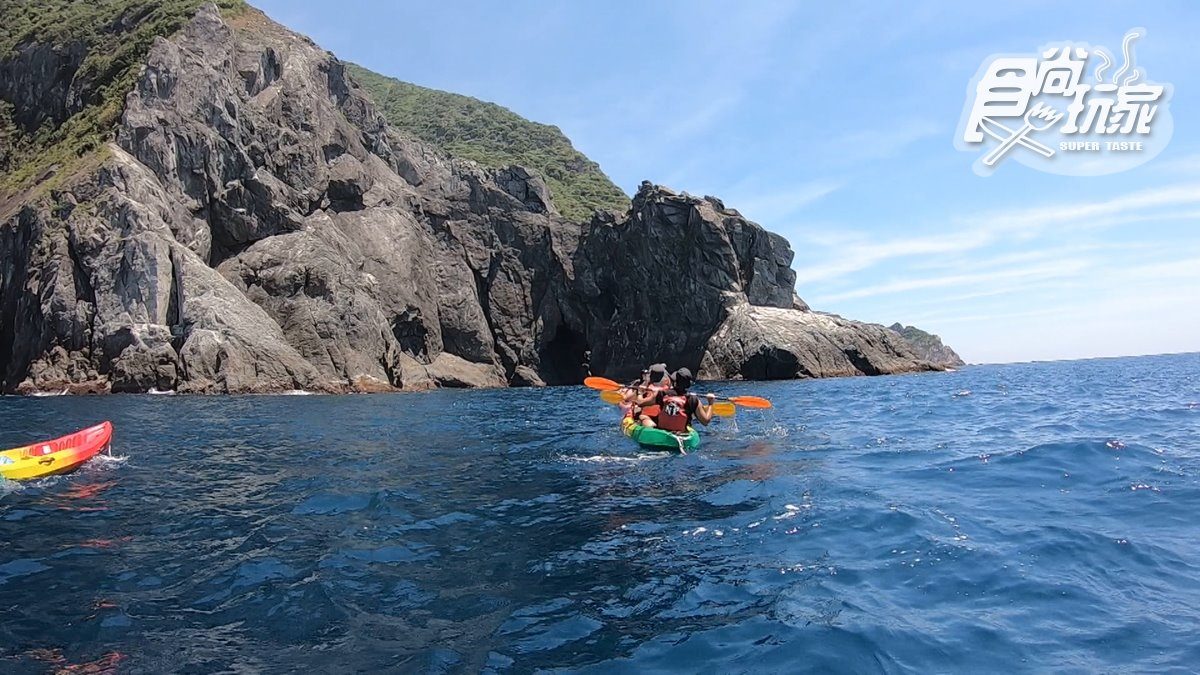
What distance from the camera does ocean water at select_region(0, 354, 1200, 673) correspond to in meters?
5.54

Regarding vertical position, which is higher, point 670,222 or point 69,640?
point 670,222

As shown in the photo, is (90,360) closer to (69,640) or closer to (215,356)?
(215,356)

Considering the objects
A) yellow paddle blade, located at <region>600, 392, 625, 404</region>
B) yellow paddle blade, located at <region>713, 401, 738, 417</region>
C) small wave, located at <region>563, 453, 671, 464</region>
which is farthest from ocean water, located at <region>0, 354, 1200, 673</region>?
yellow paddle blade, located at <region>600, 392, 625, 404</region>

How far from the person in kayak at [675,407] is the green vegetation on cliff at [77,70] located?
50.2 m

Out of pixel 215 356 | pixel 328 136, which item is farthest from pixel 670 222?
pixel 215 356

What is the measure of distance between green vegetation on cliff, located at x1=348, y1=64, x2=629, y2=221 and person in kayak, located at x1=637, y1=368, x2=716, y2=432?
295ft

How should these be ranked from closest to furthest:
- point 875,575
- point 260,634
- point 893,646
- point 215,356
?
point 893,646 < point 260,634 < point 875,575 < point 215,356

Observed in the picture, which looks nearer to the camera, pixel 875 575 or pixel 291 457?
pixel 875 575

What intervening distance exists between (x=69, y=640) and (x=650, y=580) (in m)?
5.04

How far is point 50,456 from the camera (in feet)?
→ 43.1

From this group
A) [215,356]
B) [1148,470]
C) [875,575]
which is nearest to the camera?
[875,575]

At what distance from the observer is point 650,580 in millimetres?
7242

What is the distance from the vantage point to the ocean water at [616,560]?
218 inches

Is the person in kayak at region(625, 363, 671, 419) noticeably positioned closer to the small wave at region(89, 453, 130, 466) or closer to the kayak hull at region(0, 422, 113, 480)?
the small wave at region(89, 453, 130, 466)
